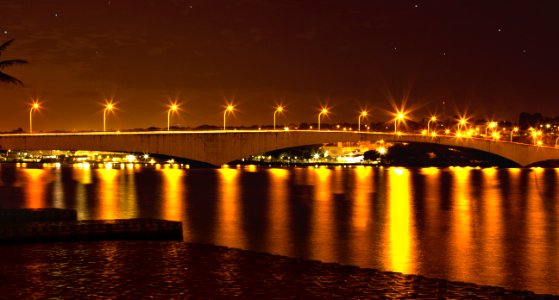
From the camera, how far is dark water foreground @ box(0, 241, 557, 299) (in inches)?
616

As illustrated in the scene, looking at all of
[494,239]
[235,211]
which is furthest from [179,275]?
[235,211]

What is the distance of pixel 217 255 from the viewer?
22.0 metres

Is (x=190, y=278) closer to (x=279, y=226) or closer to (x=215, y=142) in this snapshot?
(x=279, y=226)

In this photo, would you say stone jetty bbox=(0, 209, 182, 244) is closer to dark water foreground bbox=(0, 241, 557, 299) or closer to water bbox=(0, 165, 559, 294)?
dark water foreground bbox=(0, 241, 557, 299)

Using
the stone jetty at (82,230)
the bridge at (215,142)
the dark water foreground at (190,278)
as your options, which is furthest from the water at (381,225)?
the bridge at (215,142)

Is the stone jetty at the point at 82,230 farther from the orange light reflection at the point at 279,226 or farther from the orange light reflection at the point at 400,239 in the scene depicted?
the orange light reflection at the point at 400,239

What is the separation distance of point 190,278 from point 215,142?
11256 cm

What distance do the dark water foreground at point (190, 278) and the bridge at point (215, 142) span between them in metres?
99.3

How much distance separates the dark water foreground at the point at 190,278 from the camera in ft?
51.3

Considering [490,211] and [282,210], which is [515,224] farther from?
[282,210]

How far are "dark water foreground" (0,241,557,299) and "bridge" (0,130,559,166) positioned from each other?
99.3 meters

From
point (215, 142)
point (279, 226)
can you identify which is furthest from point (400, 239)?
point (215, 142)

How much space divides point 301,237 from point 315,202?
24503 mm

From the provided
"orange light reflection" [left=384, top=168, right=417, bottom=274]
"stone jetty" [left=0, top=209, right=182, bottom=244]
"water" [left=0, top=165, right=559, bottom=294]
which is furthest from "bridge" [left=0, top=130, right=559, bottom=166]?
"stone jetty" [left=0, top=209, right=182, bottom=244]
